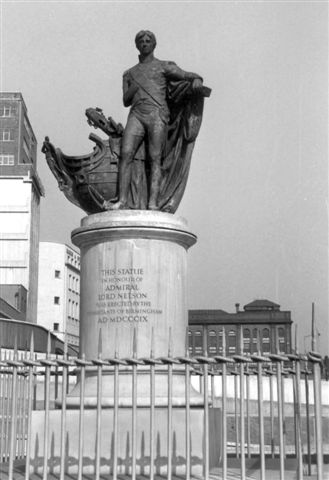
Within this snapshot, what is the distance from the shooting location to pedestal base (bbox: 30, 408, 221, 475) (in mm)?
8750

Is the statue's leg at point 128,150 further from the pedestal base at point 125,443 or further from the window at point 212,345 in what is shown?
the window at point 212,345

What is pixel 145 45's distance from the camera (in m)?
11.5

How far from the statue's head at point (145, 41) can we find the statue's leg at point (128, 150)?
116 centimetres

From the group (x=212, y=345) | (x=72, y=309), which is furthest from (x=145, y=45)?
(x=72, y=309)

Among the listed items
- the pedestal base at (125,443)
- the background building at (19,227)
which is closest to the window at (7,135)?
A: the background building at (19,227)

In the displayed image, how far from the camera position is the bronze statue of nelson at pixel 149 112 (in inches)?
439

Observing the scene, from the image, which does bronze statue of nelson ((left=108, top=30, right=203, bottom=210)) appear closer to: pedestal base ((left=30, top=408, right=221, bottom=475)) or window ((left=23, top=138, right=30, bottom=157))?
pedestal base ((left=30, top=408, right=221, bottom=475))

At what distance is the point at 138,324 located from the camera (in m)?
10.1

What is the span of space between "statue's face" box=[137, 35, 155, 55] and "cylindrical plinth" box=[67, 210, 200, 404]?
2.79 metres

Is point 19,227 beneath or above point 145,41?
above

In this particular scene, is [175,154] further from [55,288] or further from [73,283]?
[73,283]

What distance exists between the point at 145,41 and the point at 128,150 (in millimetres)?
1814

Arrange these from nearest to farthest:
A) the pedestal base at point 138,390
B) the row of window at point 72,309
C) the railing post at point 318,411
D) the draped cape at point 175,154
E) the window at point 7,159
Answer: the railing post at point 318,411
the pedestal base at point 138,390
the draped cape at point 175,154
the window at point 7,159
the row of window at point 72,309

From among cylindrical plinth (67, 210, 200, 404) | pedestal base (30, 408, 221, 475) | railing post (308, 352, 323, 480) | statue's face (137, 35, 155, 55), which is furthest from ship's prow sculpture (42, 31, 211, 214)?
railing post (308, 352, 323, 480)
